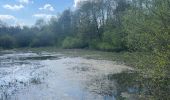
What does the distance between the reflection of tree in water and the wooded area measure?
0.30 feet

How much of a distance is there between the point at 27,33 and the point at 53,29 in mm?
7944

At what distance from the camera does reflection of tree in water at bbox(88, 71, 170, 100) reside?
13023mm

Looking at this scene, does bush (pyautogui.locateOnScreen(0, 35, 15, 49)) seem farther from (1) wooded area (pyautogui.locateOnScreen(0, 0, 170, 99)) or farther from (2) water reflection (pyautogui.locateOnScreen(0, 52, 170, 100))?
(2) water reflection (pyautogui.locateOnScreen(0, 52, 170, 100))

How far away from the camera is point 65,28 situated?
96938 mm

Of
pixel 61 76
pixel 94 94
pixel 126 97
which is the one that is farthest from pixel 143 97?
pixel 61 76

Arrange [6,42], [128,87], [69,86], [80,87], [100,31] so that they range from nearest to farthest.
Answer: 1. [128,87]
2. [80,87]
3. [69,86]
4. [100,31]
5. [6,42]

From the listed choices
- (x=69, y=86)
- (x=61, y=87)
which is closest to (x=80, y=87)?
(x=69, y=86)

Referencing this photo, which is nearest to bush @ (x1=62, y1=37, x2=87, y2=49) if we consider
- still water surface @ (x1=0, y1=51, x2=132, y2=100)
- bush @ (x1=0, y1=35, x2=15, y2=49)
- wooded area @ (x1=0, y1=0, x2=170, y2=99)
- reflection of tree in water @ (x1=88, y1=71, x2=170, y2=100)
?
wooded area @ (x1=0, y1=0, x2=170, y2=99)

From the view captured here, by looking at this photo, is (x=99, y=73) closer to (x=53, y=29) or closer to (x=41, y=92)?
(x=41, y=92)

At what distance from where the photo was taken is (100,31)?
76.5 meters

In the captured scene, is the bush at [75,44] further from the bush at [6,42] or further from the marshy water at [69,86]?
the marshy water at [69,86]

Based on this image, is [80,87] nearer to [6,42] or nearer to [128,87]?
[128,87]

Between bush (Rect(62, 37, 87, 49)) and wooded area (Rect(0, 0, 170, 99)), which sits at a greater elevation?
wooded area (Rect(0, 0, 170, 99))

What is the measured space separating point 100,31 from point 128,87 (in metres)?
56.1
